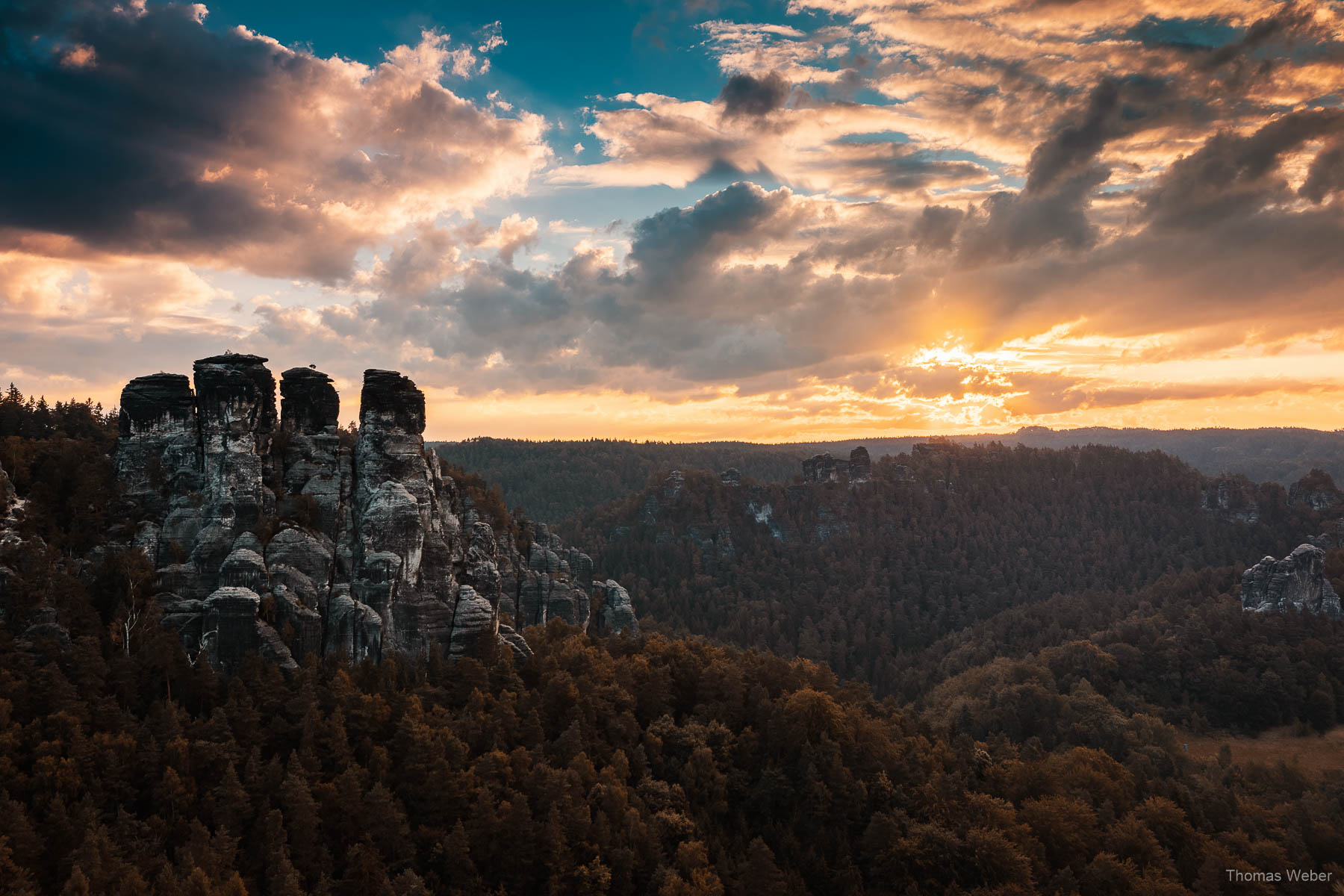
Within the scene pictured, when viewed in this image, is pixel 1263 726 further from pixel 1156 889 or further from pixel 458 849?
pixel 458 849

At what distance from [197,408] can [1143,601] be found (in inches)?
7602

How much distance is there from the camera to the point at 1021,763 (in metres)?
79.6

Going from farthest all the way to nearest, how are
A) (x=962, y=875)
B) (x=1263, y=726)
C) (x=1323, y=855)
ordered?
(x=1263, y=726) < (x=1323, y=855) < (x=962, y=875)

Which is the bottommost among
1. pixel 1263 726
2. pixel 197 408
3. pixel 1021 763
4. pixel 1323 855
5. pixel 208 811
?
pixel 1263 726

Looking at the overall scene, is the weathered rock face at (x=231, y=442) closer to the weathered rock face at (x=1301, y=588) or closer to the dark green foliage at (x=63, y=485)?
the dark green foliage at (x=63, y=485)

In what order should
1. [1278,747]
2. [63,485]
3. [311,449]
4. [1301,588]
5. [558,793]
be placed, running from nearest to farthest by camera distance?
[558,793] → [63,485] → [311,449] → [1278,747] → [1301,588]

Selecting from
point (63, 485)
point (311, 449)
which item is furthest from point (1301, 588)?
→ point (63, 485)

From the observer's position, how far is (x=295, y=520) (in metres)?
75.1

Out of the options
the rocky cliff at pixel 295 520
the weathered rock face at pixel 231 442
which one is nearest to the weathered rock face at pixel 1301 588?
the rocky cliff at pixel 295 520

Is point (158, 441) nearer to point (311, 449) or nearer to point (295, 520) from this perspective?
point (311, 449)

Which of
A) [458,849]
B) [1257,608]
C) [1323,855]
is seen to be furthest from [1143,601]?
[458,849]

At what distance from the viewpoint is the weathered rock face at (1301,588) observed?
158 m

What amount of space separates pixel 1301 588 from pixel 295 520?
581 feet

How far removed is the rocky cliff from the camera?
6806cm
